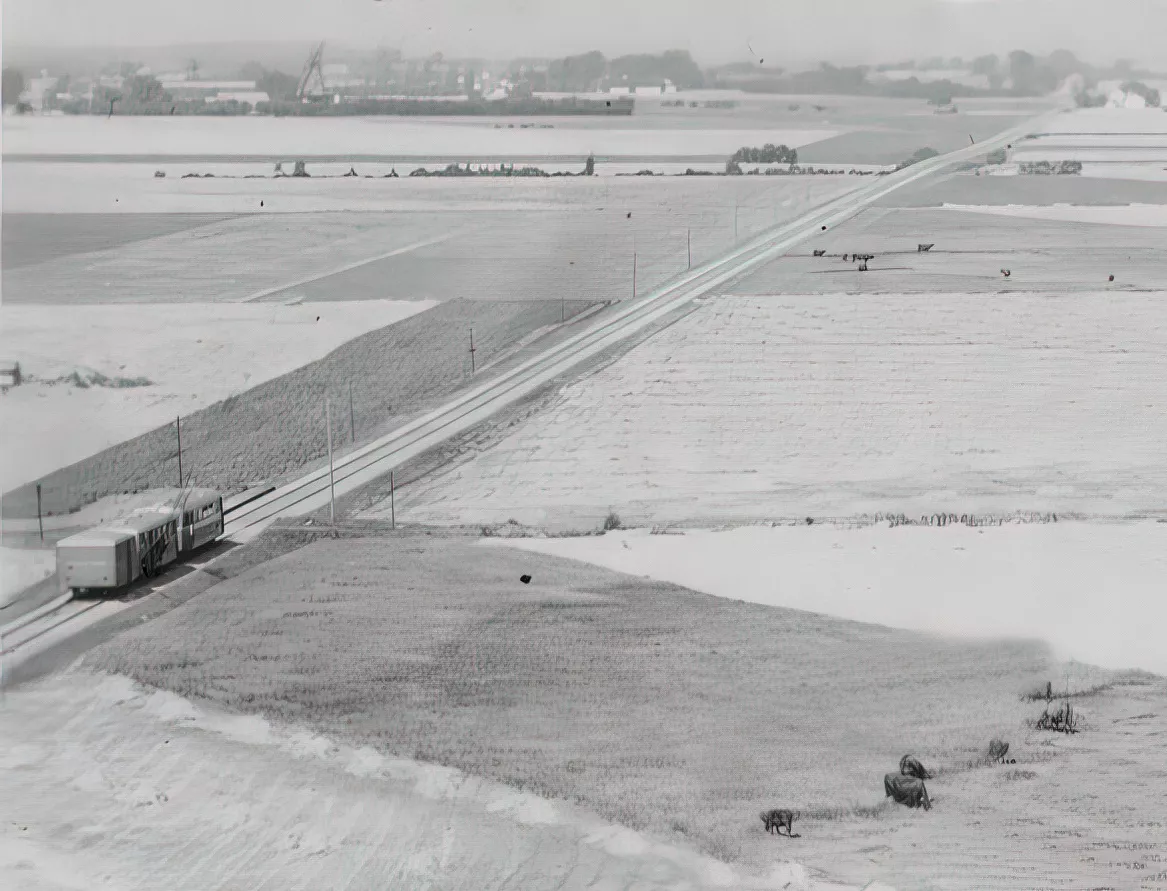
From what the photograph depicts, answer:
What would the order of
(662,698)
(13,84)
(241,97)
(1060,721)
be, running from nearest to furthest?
(1060,721) → (662,698) → (13,84) → (241,97)

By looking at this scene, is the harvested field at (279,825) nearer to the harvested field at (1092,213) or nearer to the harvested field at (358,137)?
the harvested field at (358,137)

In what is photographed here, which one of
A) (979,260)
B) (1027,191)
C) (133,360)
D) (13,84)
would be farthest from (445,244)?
(1027,191)

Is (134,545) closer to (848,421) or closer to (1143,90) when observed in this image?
(848,421)

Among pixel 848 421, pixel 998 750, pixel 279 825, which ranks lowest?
pixel 279 825

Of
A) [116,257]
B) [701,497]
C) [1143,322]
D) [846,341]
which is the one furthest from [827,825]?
[116,257]

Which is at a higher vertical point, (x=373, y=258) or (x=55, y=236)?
(x=55, y=236)

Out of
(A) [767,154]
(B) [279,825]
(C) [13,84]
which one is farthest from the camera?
(A) [767,154]

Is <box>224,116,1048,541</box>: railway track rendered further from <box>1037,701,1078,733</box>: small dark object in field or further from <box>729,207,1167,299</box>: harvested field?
<box>1037,701,1078,733</box>: small dark object in field

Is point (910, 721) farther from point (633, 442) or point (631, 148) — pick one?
point (631, 148)
